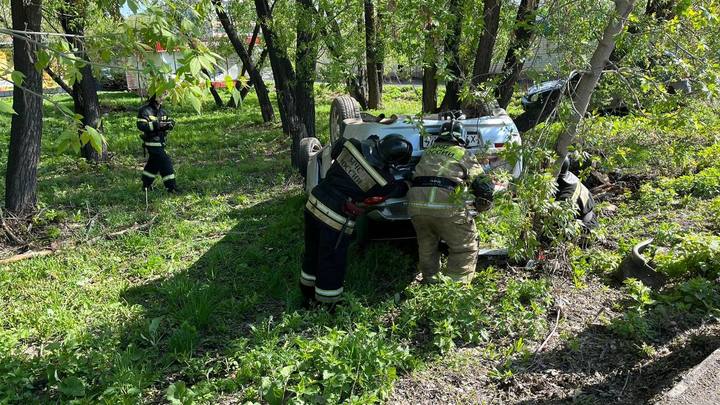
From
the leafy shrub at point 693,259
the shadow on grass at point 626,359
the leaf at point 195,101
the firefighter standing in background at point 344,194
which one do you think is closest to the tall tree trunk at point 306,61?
the firefighter standing in background at point 344,194

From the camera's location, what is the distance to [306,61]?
27.9 feet

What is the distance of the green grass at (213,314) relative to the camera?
3.09 meters

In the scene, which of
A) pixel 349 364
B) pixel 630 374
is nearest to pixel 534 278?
pixel 630 374

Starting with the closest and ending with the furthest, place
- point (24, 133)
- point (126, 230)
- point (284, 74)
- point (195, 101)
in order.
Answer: point (195, 101)
point (126, 230)
point (24, 133)
point (284, 74)

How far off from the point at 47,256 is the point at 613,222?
19.7ft

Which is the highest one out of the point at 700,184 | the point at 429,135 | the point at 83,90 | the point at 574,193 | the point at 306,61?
the point at 306,61

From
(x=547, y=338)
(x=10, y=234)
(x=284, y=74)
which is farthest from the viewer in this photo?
(x=284, y=74)

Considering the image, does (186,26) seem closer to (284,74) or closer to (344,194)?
(344,194)

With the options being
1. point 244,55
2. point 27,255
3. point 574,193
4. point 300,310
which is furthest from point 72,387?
point 244,55

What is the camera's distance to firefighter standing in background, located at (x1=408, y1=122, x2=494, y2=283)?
13.5ft

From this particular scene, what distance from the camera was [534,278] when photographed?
14.9ft

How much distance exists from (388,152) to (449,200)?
58 cm

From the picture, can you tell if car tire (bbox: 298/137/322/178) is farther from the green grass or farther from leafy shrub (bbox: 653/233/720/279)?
leafy shrub (bbox: 653/233/720/279)

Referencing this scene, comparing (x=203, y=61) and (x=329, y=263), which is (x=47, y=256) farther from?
(x=203, y=61)
